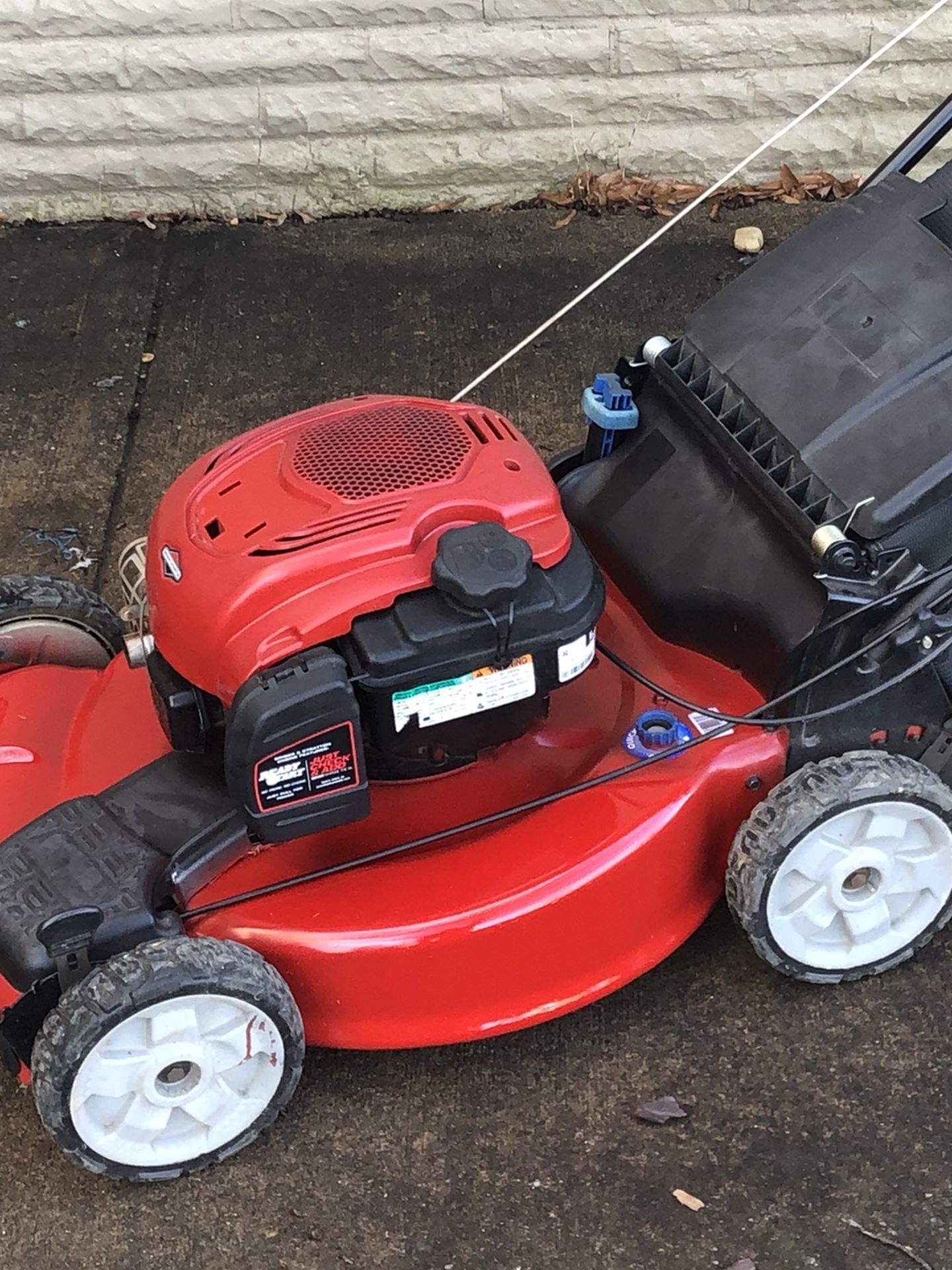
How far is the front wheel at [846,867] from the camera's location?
1612 mm

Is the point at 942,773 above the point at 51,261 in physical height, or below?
above

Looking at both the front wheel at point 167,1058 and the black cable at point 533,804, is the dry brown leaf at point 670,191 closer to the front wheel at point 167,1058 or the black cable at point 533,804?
the black cable at point 533,804

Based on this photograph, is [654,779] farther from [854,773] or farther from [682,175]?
[682,175]

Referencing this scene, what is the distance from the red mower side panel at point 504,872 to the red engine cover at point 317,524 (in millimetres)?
276

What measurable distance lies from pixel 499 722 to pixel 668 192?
2.03 meters

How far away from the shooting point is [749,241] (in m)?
3.15

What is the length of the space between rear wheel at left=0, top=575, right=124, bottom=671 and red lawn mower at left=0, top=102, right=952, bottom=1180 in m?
0.10

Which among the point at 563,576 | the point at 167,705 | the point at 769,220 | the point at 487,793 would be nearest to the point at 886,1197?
the point at 487,793

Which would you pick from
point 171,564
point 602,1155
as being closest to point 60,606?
point 171,564

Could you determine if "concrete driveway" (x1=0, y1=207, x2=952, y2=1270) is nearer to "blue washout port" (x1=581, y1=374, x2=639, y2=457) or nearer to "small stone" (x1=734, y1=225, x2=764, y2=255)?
"blue washout port" (x1=581, y1=374, x2=639, y2=457)

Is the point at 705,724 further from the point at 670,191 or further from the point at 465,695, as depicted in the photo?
the point at 670,191

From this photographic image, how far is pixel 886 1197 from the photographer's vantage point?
1.61 m

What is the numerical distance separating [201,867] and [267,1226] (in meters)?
0.39

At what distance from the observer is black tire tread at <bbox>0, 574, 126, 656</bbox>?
1.89 m
